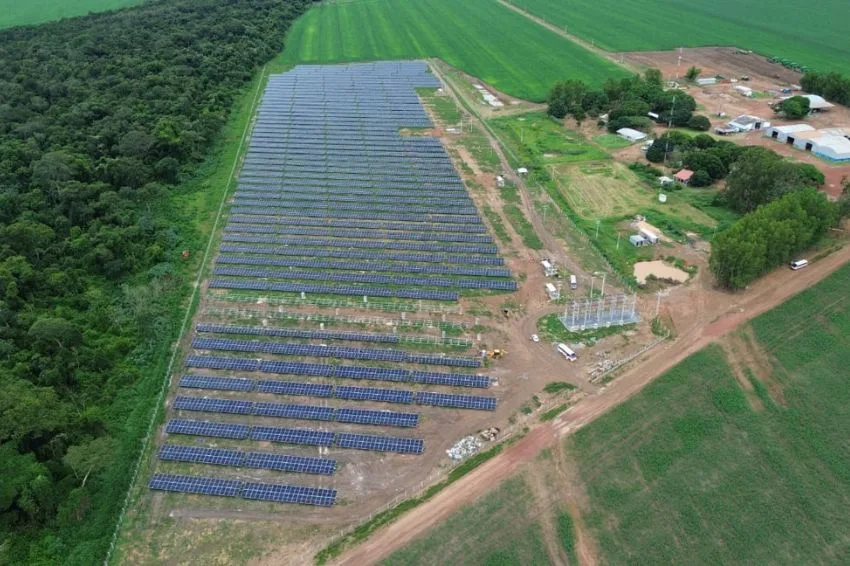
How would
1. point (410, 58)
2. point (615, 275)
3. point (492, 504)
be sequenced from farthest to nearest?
1. point (410, 58)
2. point (615, 275)
3. point (492, 504)

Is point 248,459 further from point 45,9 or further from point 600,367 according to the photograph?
point 45,9

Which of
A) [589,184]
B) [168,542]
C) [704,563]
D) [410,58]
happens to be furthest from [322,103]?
[704,563]

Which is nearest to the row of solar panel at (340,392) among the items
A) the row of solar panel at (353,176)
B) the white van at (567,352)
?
the white van at (567,352)

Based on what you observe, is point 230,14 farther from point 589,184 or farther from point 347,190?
point 589,184

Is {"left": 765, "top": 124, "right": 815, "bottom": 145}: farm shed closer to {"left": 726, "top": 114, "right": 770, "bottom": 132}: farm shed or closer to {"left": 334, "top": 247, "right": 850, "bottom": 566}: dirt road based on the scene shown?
{"left": 726, "top": 114, "right": 770, "bottom": 132}: farm shed

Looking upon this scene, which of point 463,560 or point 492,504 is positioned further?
point 492,504

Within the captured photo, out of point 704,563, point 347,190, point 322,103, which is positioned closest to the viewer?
point 704,563

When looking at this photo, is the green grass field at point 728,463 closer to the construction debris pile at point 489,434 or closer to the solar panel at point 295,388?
the construction debris pile at point 489,434

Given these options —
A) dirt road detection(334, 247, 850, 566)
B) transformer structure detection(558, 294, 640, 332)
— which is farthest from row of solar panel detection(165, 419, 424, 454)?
transformer structure detection(558, 294, 640, 332)
